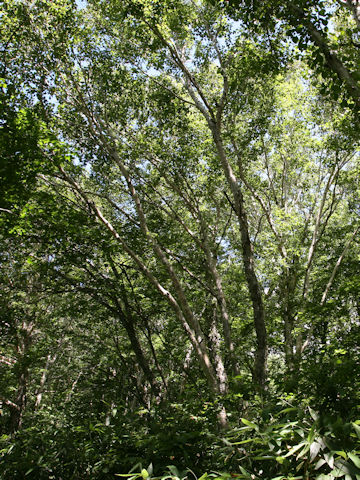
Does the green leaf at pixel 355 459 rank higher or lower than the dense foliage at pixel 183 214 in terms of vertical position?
lower

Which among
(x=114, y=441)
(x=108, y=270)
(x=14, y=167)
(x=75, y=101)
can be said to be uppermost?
(x=75, y=101)

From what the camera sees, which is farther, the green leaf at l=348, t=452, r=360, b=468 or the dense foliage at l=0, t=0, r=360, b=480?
the dense foliage at l=0, t=0, r=360, b=480

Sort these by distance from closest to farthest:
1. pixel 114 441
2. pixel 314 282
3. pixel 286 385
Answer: pixel 114 441, pixel 286 385, pixel 314 282

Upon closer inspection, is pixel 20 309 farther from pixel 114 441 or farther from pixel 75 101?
pixel 114 441

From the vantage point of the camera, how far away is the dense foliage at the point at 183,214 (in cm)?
305

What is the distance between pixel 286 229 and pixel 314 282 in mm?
3456

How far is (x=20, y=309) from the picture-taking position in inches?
445

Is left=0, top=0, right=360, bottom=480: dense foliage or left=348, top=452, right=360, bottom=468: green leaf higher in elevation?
left=0, top=0, right=360, bottom=480: dense foliage

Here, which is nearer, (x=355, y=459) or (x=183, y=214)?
(x=355, y=459)

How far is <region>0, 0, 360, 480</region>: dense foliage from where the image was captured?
3.05 metres

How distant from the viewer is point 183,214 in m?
13.0

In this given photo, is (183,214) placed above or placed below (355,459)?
above

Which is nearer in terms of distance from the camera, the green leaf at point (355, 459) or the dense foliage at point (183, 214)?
the green leaf at point (355, 459)

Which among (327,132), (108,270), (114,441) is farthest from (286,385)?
(327,132)
